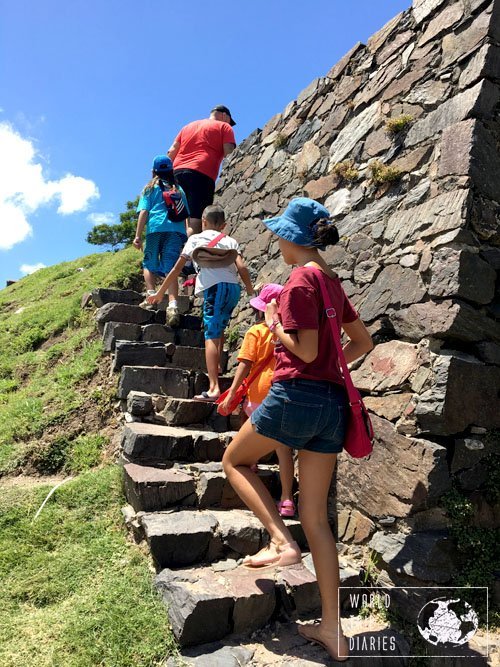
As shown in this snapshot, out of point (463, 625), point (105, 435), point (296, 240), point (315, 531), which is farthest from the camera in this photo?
point (105, 435)

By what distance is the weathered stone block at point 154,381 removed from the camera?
425 centimetres

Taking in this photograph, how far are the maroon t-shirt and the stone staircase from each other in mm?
1130

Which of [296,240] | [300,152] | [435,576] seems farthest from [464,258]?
[300,152]

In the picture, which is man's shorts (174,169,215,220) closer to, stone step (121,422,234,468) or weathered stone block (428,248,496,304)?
stone step (121,422,234,468)

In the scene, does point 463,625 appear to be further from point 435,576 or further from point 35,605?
point 35,605

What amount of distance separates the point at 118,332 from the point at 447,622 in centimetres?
363

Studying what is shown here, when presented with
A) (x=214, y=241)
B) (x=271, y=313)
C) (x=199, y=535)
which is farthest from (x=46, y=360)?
(x=271, y=313)

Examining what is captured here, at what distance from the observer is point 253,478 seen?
8.39 ft

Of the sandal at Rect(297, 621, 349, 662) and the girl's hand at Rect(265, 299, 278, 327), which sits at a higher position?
the girl's hand at Rect(265, 299, 278, 327)

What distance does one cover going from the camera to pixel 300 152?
548 cm

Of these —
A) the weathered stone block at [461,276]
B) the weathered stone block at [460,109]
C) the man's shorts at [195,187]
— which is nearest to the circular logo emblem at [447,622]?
the weathered stone block at [461,276]

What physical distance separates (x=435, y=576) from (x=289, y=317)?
1.77m

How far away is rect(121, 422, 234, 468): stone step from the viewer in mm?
3441

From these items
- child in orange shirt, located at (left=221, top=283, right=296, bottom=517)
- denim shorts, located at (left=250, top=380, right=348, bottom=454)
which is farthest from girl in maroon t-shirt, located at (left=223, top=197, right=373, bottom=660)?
child in orange shirt, located at (left=221, top=283, right=296, bottom=517)
